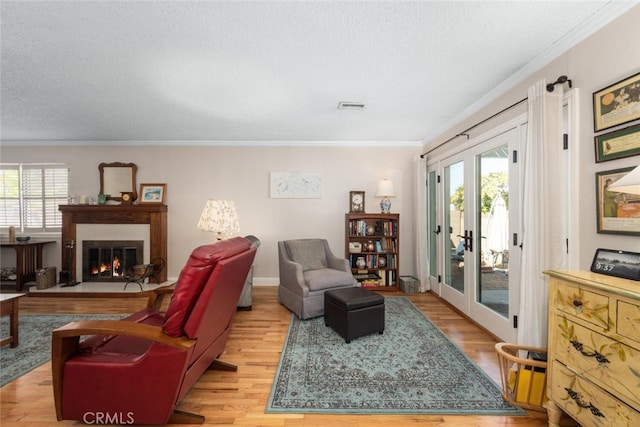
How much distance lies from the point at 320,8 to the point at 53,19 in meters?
1.78

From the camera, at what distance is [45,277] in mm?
4242

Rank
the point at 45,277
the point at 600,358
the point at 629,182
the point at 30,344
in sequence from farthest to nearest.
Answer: the point at 45,277
the point at 30,344
the point at 600,358
the point at 629,182

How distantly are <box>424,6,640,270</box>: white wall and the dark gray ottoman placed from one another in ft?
5.53

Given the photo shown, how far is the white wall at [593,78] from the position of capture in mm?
1568

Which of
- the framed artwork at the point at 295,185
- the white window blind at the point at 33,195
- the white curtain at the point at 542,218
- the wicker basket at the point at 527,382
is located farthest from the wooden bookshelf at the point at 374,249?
the white window blind at the point at 33,195

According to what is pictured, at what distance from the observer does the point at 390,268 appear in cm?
445

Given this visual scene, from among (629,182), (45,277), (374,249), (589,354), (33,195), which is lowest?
(45,277)

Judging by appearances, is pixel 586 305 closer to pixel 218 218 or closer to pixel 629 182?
pixel 629 182

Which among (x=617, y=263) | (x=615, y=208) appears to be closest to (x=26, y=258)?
(x=617, y=263)

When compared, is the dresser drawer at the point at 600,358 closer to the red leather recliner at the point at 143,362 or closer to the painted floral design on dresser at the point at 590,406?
the painted floral design on dresser at the point at 590,406

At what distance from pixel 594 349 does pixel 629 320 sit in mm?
259

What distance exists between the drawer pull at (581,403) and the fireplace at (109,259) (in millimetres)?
5452

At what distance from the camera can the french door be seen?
255 cm

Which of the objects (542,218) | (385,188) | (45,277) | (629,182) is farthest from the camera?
(385,188)
